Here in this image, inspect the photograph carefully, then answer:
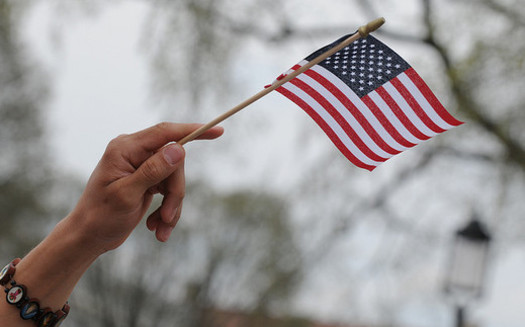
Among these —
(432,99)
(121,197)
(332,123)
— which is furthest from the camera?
(332,123)

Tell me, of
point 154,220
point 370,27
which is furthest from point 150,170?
point 370,27

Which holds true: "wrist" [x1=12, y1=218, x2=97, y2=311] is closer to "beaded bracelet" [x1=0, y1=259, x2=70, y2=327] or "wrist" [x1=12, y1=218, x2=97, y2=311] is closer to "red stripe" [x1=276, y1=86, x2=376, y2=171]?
"beaded bracelet" [x1=0, y1=259, x2=70, y2=327]

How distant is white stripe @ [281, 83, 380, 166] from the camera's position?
9.06 feet

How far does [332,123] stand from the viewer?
2834 mm

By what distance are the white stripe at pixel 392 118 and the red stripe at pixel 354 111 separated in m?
0.06

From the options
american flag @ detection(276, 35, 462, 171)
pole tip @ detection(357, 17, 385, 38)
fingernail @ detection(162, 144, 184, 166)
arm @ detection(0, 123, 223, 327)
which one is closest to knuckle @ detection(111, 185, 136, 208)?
arm @ detection(0, 123, 223, 327)

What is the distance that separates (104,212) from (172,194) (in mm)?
195

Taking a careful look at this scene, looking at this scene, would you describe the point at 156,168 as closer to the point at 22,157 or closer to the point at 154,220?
the point at 154,220

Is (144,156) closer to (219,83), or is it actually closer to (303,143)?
(219,83)

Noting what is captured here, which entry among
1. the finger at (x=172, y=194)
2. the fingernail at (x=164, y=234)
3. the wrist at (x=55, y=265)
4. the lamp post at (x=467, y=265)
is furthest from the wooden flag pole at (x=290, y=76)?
the lamp post at (x=467, y=265)

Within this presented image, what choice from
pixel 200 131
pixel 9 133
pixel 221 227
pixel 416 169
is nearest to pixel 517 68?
pixel 416 169

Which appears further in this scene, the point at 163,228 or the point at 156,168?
the point at 163,228

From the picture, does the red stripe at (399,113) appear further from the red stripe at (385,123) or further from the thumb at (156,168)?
the thumb at (156,168)

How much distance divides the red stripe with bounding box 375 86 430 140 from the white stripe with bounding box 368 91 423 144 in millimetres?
10
